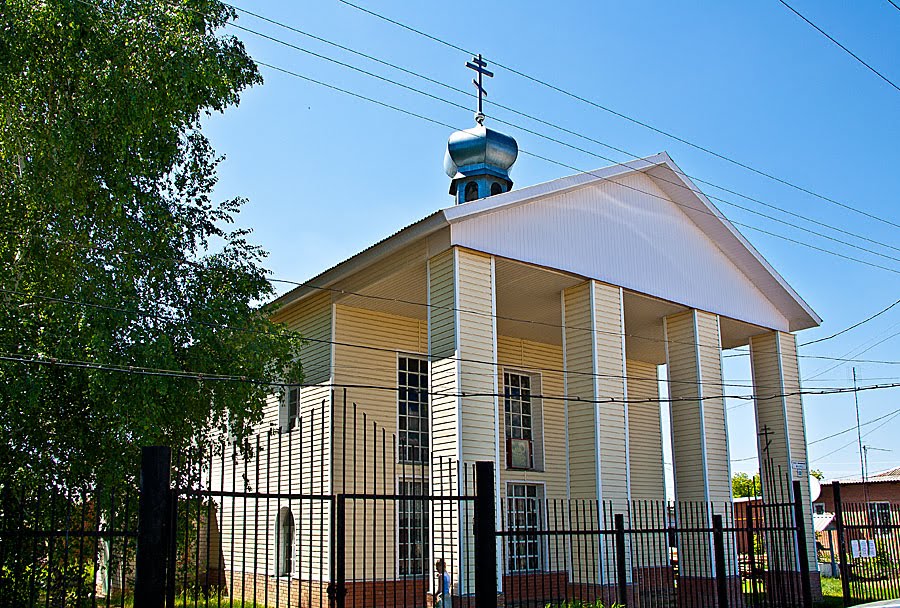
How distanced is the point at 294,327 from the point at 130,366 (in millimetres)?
7245

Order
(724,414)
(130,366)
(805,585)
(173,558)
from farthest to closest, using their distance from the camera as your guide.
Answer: (724,414) → (805,585) → (130,366) → (173,558)

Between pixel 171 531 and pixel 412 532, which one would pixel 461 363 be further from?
pixel 171 531

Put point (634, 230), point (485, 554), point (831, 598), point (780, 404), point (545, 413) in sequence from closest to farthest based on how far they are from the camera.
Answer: point (485, 554)
point (634, 230)
point (831, 598)
point (780, 404)
point (545, 413)

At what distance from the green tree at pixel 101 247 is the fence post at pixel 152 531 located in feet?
18.5

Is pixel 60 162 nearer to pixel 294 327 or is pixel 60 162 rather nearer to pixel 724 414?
pixel 294 327

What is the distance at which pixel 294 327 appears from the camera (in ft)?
63.7

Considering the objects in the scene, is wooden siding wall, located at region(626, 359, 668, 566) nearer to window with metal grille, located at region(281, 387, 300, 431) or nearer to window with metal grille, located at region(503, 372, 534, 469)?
window with metal grille, located at region(503, 372, 534, 469)

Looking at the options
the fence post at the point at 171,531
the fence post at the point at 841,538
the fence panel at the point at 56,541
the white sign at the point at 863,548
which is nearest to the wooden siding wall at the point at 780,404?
the white sign at the point at 863,548

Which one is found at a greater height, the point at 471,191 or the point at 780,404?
the point at 471,191

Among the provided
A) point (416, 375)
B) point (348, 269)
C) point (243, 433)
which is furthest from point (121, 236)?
point (416, 375)

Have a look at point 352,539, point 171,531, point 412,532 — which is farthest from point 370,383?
point 171,531

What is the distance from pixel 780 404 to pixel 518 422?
6.07 m

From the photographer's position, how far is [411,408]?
1905 centimetres

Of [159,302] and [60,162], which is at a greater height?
[60,162]
